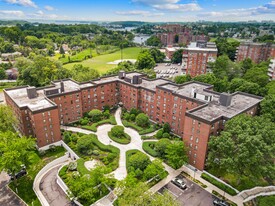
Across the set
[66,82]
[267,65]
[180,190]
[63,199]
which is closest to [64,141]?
[63,199]

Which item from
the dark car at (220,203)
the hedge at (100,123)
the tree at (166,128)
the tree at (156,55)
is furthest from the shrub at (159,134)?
the tree at (156,55)

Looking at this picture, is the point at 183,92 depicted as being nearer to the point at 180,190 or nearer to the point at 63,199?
the point at 180,190

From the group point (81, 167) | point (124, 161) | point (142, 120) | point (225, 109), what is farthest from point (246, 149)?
point (81, 167)

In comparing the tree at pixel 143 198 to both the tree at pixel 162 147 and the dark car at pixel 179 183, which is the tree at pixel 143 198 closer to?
the dark car at pixel 179 183

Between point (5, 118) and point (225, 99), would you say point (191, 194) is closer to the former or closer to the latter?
point (225, 99)

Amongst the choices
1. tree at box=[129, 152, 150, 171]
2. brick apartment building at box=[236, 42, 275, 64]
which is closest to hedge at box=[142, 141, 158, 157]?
tree at box=[129, 152, 150, 171]

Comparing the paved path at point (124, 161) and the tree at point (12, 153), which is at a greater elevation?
the tree at point (12, 153)

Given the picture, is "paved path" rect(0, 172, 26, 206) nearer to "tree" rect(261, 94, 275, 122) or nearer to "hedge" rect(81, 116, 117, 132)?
"hedge" rect(81, 116, 117, 132)
